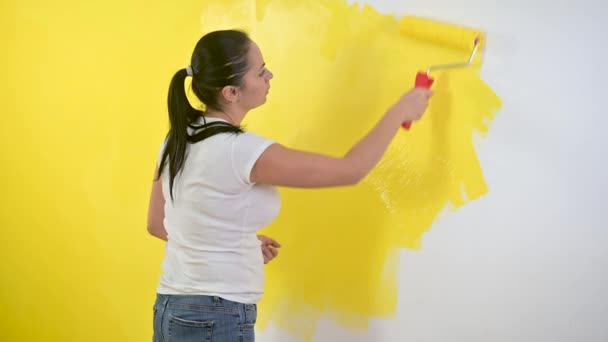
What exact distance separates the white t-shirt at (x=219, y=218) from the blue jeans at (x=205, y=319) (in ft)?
0.05

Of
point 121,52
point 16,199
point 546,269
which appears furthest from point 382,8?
point 16,199

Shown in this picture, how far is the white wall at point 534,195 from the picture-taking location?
1153 mm

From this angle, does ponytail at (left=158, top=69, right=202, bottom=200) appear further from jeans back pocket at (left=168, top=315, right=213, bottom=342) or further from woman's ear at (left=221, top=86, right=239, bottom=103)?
jeans back pocket at (left=168, top=315, right=213, bottom=342)

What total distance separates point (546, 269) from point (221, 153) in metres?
0.61

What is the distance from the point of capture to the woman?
1.10 meters

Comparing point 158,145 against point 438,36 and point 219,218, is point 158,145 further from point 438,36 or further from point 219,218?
point 438,36

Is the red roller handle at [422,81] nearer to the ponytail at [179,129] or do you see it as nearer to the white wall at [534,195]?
the white wall at [534,195]

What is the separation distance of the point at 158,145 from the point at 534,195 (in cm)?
91

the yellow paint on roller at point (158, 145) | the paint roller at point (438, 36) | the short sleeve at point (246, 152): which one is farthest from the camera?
the yellow paint on roller at point (158, 145)

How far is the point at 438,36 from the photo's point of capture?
4.11 feet

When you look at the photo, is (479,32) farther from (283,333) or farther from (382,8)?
(283,333)

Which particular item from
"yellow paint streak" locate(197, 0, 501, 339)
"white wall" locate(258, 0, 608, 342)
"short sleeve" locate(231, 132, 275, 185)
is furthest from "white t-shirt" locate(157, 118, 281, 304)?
"white wall" locate(258, 0, 608, 342)

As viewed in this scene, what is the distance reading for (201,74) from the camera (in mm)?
1193

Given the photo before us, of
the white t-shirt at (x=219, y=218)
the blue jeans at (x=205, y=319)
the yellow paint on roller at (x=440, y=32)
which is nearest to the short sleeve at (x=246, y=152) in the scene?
the white t-shirt at (x=219, y=218)
